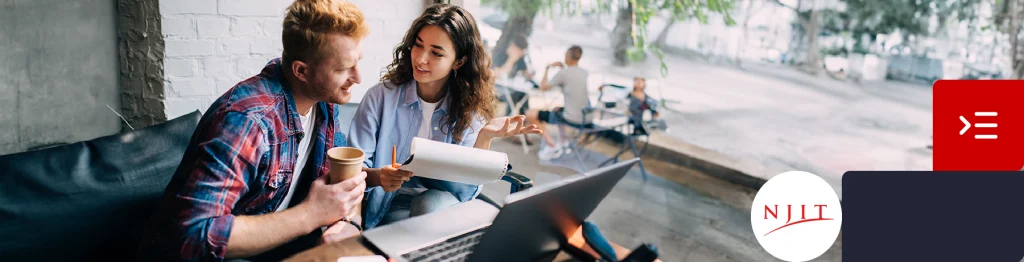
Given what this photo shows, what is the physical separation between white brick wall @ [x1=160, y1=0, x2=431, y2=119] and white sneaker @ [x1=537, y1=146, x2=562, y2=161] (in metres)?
2.56

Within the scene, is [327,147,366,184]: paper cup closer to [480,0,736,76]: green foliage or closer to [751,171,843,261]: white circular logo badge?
Answer: [751,171,843,261]: white circular logo badge

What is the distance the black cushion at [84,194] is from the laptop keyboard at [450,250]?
29.3 inches

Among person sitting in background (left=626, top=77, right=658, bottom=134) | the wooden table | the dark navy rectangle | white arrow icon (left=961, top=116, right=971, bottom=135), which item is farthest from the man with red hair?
person sitting in background (left=626, top=77, right=658, bottom=134)

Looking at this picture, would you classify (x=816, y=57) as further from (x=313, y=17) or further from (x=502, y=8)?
(x=313, y=17)

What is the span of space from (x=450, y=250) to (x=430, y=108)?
0.77 m

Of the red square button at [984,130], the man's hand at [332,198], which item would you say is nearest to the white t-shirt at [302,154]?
the man's hand at [332,198]

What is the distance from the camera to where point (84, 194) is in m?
1.34

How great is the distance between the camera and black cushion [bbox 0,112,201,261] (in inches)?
49.8

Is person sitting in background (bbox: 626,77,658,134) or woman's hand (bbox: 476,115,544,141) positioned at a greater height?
woman's hand (bbox: 476,115,544,141)

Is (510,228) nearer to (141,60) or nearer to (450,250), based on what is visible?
(450,250)

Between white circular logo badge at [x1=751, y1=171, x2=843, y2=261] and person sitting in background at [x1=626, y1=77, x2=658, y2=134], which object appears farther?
person sitting in background at [x1=626, y1=77, x2=658, y2=134]

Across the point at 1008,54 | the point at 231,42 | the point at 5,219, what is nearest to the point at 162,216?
the point at 5,219

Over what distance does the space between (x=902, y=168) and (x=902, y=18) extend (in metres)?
0.64

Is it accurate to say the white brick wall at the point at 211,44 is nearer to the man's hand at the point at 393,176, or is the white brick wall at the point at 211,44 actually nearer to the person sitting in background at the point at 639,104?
the man's hand at the point at 393,176
